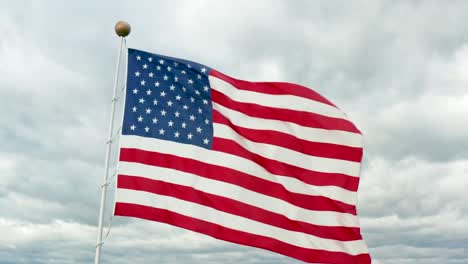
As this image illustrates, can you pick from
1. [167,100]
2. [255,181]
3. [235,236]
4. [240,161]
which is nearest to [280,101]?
[240,161]

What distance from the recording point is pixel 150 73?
1748 centimetres

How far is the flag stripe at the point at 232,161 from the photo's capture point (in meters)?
16.5

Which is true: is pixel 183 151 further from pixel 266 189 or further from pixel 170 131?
pixel 266 189

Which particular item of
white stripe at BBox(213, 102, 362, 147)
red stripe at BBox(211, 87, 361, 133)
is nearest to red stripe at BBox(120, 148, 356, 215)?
white stripe at BBox(213, 102, 362, 147)

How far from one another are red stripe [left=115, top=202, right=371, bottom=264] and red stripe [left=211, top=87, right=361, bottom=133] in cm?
401

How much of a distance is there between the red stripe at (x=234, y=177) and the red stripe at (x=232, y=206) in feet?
1.89

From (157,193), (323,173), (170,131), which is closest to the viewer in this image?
(157,193)

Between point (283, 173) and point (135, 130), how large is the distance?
4877 millimetres

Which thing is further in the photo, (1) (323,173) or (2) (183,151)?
(1) (323,173)

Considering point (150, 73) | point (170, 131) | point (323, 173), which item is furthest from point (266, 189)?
point (150, 73)

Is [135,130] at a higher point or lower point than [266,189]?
higher

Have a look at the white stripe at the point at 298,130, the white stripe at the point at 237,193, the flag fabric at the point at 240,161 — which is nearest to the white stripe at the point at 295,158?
the flag fabric at the point at 240,161

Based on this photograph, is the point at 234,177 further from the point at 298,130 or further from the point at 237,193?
the point at 298,130

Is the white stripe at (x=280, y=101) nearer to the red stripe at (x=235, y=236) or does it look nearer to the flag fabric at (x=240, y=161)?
the flag fabric at (x=240, y=161)
